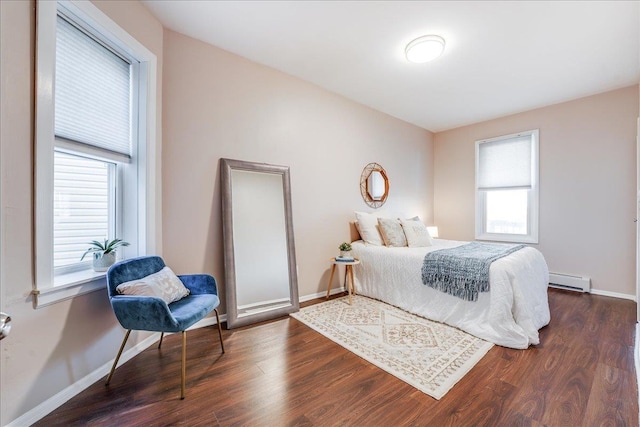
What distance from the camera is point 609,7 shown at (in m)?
2.01

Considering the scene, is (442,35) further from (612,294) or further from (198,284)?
(612,294)

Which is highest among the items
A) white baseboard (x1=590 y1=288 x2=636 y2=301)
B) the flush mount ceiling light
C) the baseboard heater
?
the flush mount ceiling light

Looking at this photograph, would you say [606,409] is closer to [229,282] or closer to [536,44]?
[229,282]

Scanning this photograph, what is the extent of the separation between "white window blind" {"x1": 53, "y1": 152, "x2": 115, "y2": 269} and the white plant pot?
3.7 inches

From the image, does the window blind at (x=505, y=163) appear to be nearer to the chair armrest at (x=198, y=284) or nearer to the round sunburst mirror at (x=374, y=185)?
the round sunburst mirror at (x=374, y=185)

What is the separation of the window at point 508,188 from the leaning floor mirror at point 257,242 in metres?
3.56

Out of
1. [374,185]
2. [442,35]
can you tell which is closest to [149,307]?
[442,35]

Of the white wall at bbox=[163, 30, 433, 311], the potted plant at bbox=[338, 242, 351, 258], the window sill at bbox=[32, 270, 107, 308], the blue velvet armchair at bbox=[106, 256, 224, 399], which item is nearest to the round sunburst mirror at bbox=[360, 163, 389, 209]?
the white wall at bbox=[163, 30, 433, 311]

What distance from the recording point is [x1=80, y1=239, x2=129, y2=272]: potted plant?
1783mm

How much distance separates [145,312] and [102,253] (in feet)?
2.14

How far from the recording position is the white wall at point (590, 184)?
326 centimetres

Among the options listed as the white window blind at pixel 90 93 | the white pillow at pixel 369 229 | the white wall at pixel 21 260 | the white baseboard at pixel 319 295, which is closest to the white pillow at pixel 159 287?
the white wall at pixel 21 260

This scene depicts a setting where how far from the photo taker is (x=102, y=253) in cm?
183

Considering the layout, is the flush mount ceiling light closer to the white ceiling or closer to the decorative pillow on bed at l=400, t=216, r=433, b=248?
the white ceiling
